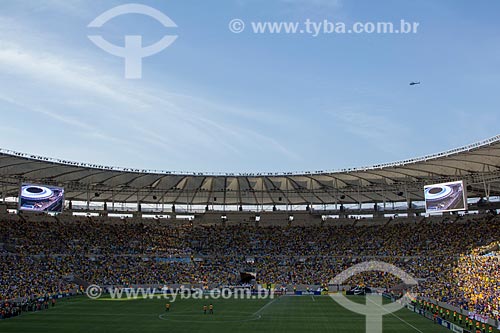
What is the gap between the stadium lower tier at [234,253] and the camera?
6150 centimetres

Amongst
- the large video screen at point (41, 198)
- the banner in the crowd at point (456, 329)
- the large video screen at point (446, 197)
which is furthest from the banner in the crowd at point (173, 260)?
the banner in the crowd at point (456, 329)

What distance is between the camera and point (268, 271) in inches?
2854

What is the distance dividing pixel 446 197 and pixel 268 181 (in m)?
27.7

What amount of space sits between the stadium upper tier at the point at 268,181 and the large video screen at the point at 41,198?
2322 millimetres

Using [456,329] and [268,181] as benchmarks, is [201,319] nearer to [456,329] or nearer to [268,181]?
[456,329]

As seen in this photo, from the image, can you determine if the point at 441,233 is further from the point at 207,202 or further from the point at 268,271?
the point at 207,202

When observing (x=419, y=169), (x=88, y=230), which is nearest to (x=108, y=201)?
(x=88, y=230)

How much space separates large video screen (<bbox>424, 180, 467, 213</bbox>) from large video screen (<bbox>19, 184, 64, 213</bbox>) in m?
48.3

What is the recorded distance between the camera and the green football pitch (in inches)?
1399

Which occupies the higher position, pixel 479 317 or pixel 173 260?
pixel 173 260

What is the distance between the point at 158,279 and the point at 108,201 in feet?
75.8

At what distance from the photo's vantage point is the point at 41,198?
63781mm

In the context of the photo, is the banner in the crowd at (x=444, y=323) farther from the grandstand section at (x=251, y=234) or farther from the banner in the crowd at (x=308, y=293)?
the banner in the crowd at (x=308, y=293)

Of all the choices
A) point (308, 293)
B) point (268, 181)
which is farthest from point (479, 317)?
point (268, 181)
